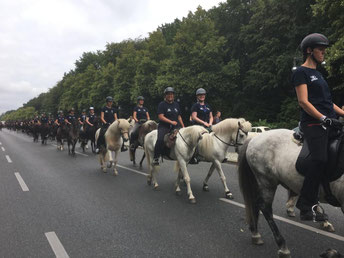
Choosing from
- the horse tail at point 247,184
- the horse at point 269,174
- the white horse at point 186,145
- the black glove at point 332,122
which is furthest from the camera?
the white horse at point 186,145

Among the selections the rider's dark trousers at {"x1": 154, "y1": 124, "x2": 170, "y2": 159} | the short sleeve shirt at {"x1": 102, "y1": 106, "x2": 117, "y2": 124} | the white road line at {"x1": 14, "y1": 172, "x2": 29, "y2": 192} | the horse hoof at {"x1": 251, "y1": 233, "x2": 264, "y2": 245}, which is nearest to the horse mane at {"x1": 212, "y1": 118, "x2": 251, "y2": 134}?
the rider's dark trousers at {"x1": 154, "y1": 124, "x2": 170, "y2": 159}

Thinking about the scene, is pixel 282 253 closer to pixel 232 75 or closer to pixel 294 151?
pixel 294 151

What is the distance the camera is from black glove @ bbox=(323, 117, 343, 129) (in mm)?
3182

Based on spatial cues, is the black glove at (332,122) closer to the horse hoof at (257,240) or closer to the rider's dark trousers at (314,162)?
the rider's dark trousers at (314,162)

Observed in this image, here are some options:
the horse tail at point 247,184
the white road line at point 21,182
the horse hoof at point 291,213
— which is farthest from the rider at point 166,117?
the white road line at point 21,182

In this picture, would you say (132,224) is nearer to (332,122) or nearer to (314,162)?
(314,162)

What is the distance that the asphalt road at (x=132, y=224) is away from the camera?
4.03 m

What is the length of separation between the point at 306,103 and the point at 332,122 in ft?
1.14

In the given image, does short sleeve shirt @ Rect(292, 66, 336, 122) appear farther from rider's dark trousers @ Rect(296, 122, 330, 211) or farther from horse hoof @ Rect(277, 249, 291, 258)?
horse hoof @ Rect(277, 249, 291, 258)

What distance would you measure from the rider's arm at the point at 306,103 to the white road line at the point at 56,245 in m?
3.64

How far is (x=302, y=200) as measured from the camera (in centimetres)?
346

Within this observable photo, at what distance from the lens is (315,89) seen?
3414 mm

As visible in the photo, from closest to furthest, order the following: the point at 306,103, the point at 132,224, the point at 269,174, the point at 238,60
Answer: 1. the point at 306,103
2. the point at 269,174
3. the point at 132,224
4. the point at 238,60

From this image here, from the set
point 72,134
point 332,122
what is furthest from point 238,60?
point 332,122
